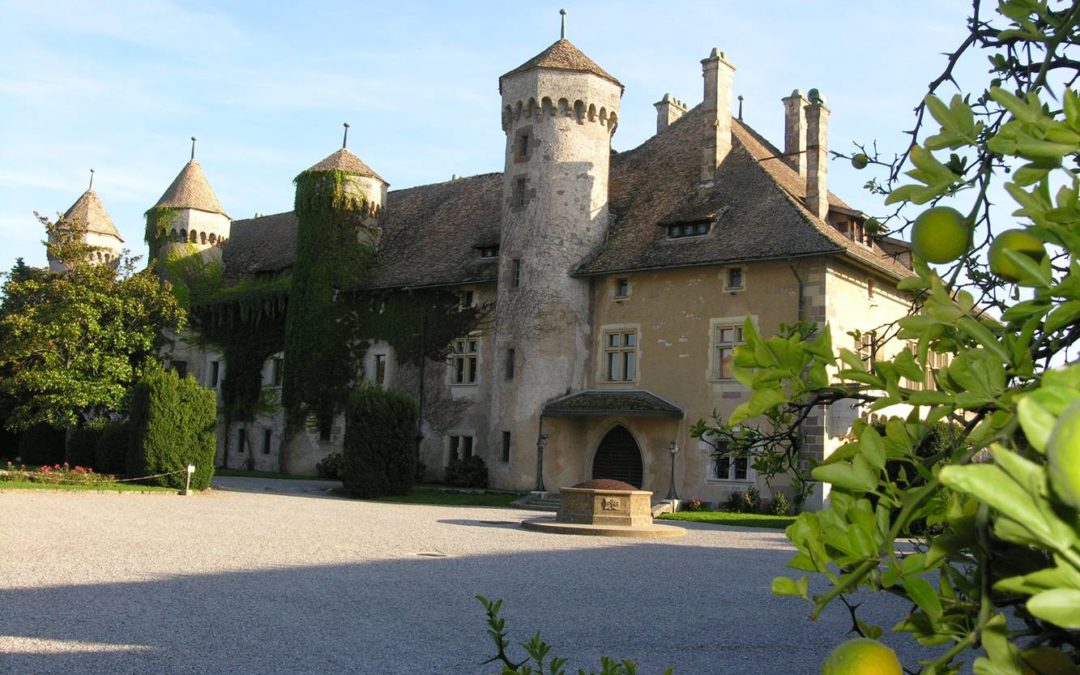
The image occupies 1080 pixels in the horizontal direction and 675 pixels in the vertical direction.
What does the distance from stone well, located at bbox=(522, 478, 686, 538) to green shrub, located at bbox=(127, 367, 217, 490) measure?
12.2 m

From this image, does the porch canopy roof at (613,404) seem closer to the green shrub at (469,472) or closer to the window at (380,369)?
the green shrub at (469,472)

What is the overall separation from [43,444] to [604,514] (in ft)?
94.2

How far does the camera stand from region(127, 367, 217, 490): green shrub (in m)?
28.5

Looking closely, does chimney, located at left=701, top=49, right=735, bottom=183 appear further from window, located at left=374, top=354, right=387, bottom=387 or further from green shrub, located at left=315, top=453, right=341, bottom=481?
green shrub, located at left=315, top=453, right=341, bottom=481

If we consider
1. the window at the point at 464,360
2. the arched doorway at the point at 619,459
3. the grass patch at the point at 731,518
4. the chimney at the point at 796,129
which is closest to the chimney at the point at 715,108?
the chimney at the point at 796,129

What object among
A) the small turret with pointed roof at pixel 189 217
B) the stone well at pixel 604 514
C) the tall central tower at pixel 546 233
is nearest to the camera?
the stone well at pixel 604 514

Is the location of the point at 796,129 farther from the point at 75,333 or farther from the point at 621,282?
the point at 75,333

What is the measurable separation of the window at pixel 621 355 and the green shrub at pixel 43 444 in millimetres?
23520

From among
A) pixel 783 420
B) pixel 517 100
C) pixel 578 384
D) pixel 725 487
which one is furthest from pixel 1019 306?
pixel 517 100

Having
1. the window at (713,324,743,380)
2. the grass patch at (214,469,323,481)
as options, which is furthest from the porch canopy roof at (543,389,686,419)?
the grass patch at (214,469,323,481)

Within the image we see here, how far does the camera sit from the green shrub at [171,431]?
93.6ft

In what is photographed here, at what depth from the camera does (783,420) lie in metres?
2.19

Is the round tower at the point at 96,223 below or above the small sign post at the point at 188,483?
above

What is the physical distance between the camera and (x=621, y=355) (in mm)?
30281
